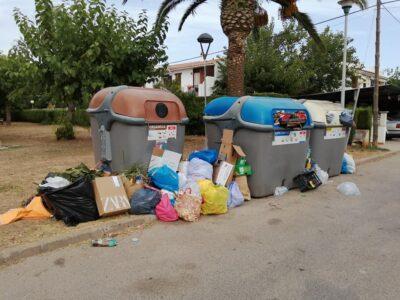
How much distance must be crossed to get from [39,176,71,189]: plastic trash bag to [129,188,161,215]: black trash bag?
0.88 m

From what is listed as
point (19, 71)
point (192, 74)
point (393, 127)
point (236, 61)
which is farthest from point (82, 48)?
point (192, 74)

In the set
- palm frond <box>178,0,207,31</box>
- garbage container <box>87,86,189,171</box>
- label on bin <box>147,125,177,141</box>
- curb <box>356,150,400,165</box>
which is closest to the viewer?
garbage container <box>87,86,189,171</box>

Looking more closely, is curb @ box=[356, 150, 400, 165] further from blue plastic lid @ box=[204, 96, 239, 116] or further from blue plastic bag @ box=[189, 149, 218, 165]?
blue plastic bag @ box=[189, 149, 218, 165]

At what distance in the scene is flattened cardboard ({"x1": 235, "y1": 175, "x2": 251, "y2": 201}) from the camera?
19.5 ft

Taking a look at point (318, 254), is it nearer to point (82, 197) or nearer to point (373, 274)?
point (373, 274)

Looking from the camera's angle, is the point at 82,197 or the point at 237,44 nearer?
the point at 82,197

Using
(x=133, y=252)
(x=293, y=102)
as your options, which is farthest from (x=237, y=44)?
(x=133, y=252)

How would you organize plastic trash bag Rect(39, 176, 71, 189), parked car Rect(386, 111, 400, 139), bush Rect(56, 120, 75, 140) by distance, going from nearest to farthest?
plastic trash bag Rect(39, 176, 71, 189) → bush Rect(56, 120, 75, 140) → parked car Rect(386, 111, 400, 139)

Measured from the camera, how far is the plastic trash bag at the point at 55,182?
4758mm

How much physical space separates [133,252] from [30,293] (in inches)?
42.5

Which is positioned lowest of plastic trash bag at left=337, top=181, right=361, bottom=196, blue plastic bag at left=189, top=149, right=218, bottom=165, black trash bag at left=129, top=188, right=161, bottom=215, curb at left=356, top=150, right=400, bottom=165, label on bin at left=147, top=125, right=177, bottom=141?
→ curb at left=356, top=150, right=400, bottom=165

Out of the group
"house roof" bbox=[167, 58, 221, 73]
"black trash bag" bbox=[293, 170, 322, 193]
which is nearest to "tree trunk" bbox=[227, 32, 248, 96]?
"black trash bag" bbox=[293, 170, 322, 193]

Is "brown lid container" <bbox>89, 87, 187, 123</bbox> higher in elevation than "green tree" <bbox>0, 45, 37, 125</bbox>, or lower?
lower

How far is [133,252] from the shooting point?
391 centimetres
